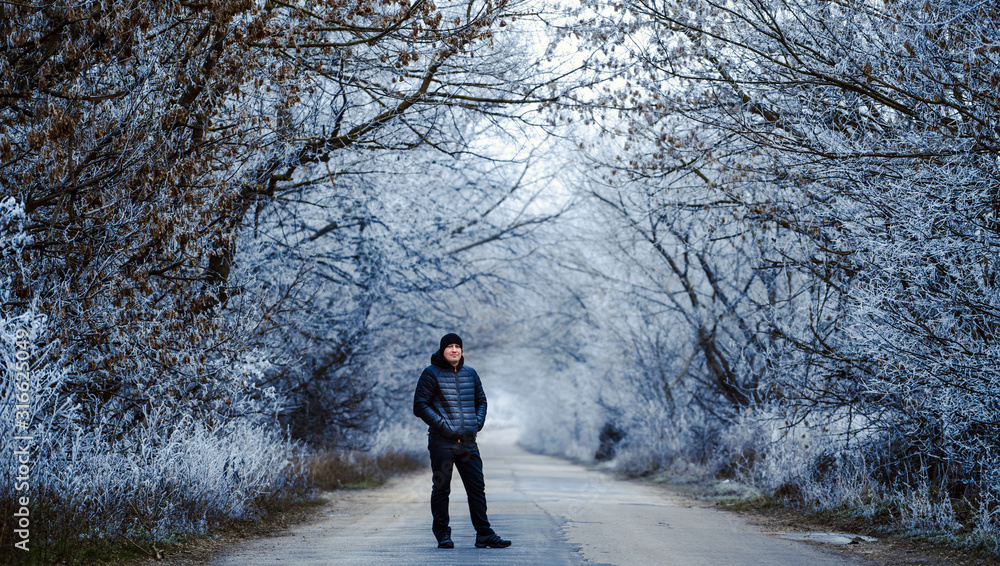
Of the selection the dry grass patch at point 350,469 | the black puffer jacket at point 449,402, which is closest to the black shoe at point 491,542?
the black puffer jacket at point 449,402

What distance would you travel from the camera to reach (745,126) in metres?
8.98

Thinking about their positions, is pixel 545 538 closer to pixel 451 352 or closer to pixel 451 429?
pixel 451 429

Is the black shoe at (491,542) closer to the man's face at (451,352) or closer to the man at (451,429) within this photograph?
the man at (451,429)

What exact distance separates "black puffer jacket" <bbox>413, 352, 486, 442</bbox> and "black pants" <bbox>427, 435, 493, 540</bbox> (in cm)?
10

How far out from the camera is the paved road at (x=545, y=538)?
7.75 metres

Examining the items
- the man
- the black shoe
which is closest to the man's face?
the man

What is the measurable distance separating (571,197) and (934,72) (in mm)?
12378

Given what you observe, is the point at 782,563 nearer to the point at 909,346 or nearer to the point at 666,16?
the point at 909,346

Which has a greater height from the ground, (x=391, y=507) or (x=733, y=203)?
(x=733, y=203)

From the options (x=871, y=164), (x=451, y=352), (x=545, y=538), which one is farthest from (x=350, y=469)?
(x=871, y=164)

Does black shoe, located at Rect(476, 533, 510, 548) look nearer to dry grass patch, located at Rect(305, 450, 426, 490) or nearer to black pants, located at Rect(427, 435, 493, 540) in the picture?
black pants, located at Rect(427, 435, 493, 540)

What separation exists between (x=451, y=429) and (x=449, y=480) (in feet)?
1.68

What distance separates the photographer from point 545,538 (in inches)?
360

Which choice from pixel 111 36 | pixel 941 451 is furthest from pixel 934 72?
pixel 111 36
